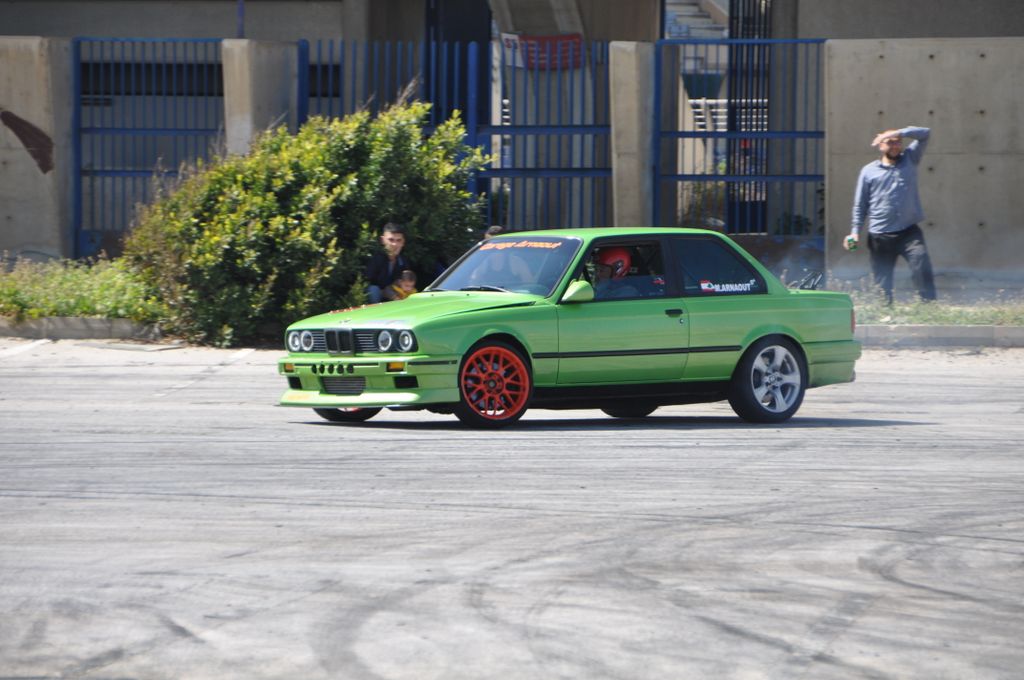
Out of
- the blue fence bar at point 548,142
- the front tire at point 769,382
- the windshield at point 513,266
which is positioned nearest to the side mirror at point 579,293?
the windshield at point 513,266

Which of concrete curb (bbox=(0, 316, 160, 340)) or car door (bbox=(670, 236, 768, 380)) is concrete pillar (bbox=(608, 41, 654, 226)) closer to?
concrete curb (bbox=(0, 316, 160, 340))

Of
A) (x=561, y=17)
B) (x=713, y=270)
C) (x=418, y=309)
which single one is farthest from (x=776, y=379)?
(x=561, y=17)

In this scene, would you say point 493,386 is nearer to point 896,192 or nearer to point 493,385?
point 493,385

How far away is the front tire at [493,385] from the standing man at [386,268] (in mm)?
4243

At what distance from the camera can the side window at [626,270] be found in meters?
11.1

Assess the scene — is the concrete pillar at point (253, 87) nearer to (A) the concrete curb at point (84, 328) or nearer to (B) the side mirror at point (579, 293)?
(A) the concrete curb at point (84, 328)

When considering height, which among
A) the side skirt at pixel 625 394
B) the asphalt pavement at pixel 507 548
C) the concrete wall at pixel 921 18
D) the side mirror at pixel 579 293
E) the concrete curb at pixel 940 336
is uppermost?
the concrete wall at pixel 921 18

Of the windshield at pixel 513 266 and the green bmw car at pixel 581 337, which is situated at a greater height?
the windshield at pixel 513 266

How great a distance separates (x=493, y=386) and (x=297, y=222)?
20.5 feet

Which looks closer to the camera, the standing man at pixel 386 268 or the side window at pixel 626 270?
the side window at pixel 626 270

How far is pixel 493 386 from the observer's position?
10602 mm

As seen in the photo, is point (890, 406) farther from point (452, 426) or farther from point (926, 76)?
point (926, 76)

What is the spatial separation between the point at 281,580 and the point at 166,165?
54.9ft

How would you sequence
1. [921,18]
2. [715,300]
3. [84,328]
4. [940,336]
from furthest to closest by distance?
1. [921,18]
2. [84,328]
3. [940,336]
4. [715,300]
